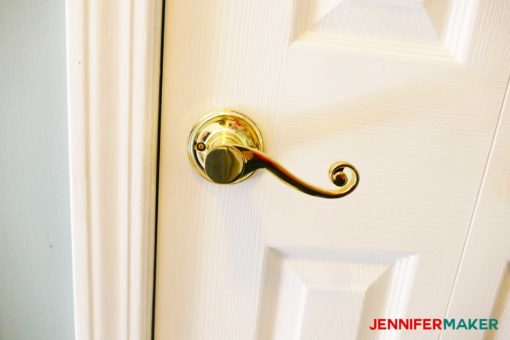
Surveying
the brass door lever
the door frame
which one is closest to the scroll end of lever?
the brass door lever

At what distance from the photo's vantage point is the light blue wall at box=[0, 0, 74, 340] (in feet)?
1.10

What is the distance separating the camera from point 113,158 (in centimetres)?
33

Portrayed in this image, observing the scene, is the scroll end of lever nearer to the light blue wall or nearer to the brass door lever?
the brass door lever

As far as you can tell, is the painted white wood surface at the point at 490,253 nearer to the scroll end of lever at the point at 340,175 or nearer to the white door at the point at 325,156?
the white door at the point at 325,156

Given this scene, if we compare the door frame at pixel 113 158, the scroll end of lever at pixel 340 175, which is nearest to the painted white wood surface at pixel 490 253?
the scroll end of lever at pixel 340 175

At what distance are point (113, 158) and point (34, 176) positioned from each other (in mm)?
102

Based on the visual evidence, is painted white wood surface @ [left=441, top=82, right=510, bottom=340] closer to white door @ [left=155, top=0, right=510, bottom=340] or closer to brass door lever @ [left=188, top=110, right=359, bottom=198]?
white door @ [left=155, top=0, right=510, bottom=340]

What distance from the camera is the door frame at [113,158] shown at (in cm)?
30

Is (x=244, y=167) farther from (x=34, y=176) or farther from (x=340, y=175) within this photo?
(x=34, y=176)

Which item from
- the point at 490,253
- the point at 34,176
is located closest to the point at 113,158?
the point at 34,176

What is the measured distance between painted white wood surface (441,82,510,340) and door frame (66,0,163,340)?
1.02 feet

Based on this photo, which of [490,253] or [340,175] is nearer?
[340,175]

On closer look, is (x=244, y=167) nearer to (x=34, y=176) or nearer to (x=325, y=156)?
(x=325, y=156)

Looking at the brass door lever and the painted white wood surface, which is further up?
the brass door lever
